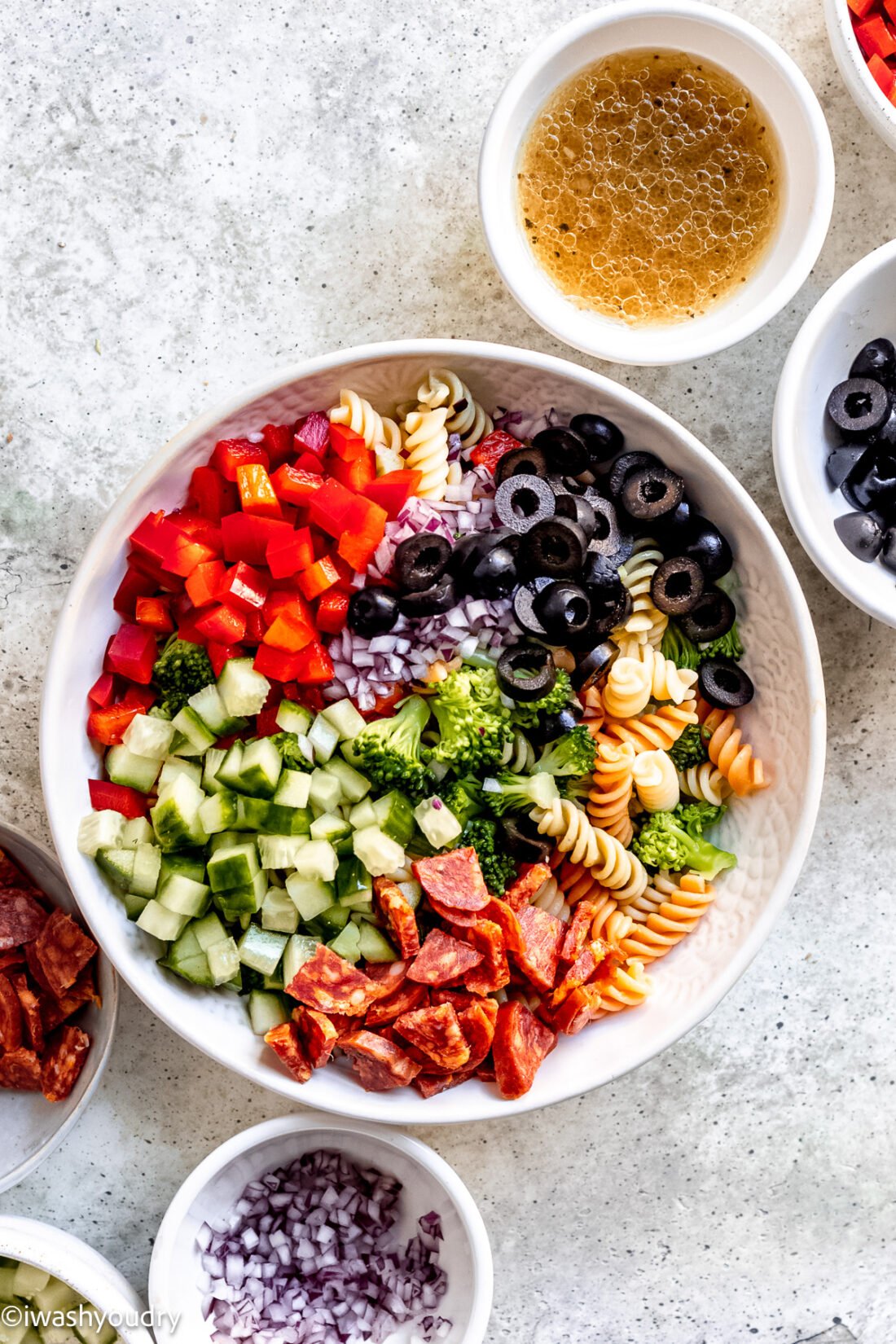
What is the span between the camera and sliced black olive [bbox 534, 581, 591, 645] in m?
2.75

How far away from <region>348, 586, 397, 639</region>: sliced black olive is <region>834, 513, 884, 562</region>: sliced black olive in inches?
53.5

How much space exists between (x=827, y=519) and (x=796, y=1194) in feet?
7.35

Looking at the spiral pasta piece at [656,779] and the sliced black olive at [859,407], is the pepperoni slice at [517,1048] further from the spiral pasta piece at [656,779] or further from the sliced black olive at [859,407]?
the sliced black olive at [859,407]

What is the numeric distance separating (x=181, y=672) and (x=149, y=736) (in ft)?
0.64

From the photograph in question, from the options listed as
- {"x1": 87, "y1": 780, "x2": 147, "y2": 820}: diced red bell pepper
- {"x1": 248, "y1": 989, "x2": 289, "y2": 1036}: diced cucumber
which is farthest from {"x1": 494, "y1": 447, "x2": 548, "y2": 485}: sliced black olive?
{"x1": 248, "y1": 989, "x2": 289, "y2": 1036}: diced cucumber

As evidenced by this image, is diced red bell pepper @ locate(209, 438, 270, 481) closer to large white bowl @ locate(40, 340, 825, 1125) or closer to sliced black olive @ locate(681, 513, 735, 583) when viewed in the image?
large white bowl @ locate(40, 340, 825, 1125)

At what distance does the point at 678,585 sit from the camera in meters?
2.95

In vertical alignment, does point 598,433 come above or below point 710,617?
above

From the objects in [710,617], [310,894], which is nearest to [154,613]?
[310,894]

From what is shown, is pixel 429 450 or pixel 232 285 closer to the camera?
pixel 429 450

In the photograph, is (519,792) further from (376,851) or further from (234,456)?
(234,456)

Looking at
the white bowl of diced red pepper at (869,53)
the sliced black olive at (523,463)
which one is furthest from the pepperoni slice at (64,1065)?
the white bowl of diced red pepper at (869,53)

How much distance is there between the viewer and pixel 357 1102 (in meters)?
2.87

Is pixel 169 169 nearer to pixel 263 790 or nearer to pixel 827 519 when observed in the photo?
pixel 263 790
